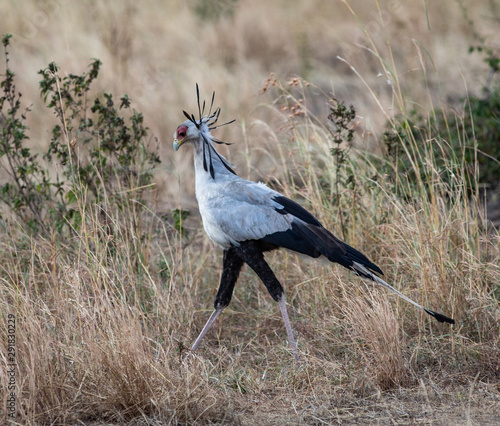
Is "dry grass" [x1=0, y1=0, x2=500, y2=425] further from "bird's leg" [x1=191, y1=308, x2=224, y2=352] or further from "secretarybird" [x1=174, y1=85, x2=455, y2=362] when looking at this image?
"secretarybird" [x1=174, y1=85, x2=455, y2=362]

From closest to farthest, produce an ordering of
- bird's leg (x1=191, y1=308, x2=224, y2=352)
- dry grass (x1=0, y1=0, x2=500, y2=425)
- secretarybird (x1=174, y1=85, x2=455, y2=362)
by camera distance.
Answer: dry grass (x1=0, y1=0, x2=500, y2=425)
secretarybird (x1=174, y1=85, x2=455, y2=362)
bird's leg (x1=191, y1=308, x2=224, y2=352)

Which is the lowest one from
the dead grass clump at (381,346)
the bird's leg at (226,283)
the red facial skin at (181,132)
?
the dead grass clump at (381,346)

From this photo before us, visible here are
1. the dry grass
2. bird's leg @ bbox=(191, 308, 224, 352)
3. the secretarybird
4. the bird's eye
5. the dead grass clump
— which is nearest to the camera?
the dry grass

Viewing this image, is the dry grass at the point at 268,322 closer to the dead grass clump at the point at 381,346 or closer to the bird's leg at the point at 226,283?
the dead grass clump at the point at 381,346

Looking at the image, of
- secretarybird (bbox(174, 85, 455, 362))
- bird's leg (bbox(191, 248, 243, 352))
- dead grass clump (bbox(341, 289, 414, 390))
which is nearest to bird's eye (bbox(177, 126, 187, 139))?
secretarybird (bbox(174, 85, 455, 362))

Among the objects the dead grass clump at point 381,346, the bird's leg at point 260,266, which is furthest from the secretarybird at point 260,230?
the dead grass clump at point 381,346

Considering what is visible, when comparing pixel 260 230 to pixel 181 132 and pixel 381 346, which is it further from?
pixel 381 346

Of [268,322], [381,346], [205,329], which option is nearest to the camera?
[381,346]

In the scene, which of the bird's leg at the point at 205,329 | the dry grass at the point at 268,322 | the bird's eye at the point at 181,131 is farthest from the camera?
the bird's eye at the point at 181,131

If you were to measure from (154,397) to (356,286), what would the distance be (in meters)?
1.58

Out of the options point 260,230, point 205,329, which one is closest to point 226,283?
point 205,329

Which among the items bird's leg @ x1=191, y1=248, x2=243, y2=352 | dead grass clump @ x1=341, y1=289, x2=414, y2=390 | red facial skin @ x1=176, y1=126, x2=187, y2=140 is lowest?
dead grass clump @ x1=341, y1=289, x2=414, y2=390

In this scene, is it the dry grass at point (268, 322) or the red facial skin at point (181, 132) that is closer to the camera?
the dry grass at point (268, 322)

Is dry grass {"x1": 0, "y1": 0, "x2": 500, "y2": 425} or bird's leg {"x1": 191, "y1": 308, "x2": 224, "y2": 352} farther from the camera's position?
bird's leg {"x1": 191, "y1": 308, "x2": 224, "y2": 352}
